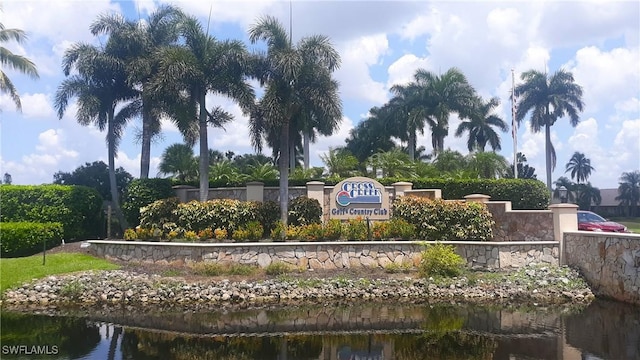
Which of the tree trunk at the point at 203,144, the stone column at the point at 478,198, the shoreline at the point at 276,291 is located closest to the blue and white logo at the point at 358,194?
the stone column at the point at 478,198

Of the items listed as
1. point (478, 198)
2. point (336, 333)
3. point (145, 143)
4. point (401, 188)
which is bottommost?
point (336, 333)

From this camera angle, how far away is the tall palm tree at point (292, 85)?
19.3m

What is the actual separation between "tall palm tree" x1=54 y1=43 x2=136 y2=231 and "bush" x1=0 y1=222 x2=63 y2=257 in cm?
423

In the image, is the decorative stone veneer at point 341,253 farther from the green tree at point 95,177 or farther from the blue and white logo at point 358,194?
the green tree at point 95,177

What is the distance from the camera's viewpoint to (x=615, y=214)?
5806cm

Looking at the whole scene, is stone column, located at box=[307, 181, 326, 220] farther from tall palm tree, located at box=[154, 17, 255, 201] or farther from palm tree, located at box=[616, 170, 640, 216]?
palm tree, located at box=[616, 170, 640, 216]

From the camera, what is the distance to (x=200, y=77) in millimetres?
20531

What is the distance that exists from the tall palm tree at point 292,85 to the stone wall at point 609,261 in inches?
382

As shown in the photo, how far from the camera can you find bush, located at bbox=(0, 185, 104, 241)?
20.6 m


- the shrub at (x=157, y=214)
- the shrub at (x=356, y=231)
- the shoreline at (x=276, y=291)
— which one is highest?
the shrub at (x=157, y=214)

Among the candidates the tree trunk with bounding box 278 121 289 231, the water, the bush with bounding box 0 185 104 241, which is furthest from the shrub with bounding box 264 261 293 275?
the bush with bounding box 0 185 104 241

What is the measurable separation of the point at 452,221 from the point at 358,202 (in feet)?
12.0

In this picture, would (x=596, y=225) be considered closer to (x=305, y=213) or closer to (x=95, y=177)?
(x=305, y=213)

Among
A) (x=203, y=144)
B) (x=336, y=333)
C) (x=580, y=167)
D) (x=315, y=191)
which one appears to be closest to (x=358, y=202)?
(x=315, y=191)
